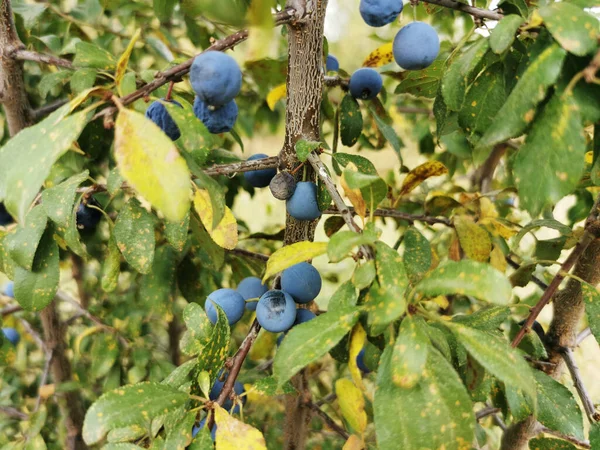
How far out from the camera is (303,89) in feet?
2.01

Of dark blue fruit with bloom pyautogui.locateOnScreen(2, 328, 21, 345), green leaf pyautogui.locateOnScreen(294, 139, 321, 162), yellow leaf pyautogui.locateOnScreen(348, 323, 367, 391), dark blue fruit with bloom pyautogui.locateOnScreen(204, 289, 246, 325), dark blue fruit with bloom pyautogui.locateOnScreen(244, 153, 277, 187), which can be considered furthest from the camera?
dark blue fruit with bloom pyautogui.locateOnScreen(2, 328, 21, 345)

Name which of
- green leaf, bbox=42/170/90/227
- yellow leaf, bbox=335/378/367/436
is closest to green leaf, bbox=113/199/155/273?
green leaf, bbox=42/170/90/227

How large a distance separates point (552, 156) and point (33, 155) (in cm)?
40

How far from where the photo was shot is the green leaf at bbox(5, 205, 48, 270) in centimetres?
64

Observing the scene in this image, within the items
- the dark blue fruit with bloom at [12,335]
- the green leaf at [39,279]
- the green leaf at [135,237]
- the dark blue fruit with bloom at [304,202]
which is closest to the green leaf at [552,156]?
the dark blue fruit with bloom at [304,202]

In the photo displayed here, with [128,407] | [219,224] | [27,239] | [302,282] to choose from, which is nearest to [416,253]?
[302,282]

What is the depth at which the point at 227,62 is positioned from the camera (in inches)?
19.6

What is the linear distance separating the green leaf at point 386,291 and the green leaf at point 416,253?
0.17m

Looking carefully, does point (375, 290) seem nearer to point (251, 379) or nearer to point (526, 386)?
point (526, 386)

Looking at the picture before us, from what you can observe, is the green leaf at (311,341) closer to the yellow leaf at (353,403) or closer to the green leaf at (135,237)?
the yellow leaf at (353,403)

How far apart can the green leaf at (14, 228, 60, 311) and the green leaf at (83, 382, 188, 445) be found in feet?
0.88

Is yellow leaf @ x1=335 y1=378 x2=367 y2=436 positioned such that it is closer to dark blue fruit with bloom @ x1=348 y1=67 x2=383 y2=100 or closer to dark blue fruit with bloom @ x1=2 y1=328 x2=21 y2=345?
dark blue fruit with bloom @ x1=348 y1=67 x2=383 y2=100

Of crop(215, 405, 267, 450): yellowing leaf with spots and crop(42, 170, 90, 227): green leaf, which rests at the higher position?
crop(42, 170, 90, 227): green leaf

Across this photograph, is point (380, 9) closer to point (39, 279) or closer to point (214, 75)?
point (214, 75)
